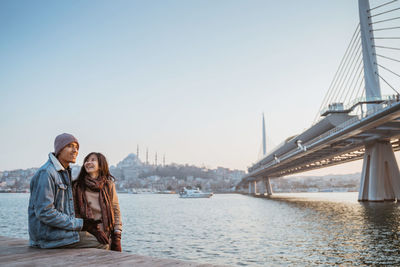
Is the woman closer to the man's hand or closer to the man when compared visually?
the man's hand

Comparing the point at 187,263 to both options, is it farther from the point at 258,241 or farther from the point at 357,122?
the point at 357,122

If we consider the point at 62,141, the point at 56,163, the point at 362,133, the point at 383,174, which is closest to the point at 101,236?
the point at 56,163

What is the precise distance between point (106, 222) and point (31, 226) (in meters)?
1.01

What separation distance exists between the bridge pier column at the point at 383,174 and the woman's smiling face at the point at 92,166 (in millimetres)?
38843

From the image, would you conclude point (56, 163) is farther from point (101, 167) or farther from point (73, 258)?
point (73, 258)

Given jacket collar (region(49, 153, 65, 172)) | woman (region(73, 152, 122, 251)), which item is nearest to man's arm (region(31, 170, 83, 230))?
jacket collar (region(49, 153, 65, 172))

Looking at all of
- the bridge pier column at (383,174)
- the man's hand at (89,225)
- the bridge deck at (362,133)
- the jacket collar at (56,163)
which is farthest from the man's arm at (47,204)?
the bridge pier column at (383,174)

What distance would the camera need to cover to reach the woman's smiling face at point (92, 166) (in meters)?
4.80

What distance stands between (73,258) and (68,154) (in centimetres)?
145

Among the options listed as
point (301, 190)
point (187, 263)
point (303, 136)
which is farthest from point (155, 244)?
point (301, 190)

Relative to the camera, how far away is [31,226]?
423cm

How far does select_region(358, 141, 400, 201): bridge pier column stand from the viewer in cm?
3619

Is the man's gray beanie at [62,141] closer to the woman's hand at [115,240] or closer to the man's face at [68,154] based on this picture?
the man's face at [68,154]

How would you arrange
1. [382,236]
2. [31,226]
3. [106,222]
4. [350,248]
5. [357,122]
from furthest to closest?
[357,122]
[382,236]
[350,248]
[106,222]
[31,226]
